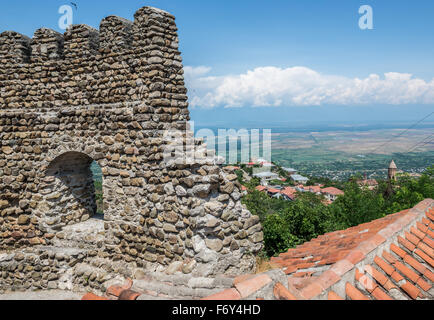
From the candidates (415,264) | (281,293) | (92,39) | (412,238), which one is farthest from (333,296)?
(92,39)

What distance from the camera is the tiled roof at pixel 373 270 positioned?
309cm

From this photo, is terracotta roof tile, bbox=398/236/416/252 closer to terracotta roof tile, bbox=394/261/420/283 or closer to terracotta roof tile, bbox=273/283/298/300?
terracotta roof tile, bbox=394/261/420/283

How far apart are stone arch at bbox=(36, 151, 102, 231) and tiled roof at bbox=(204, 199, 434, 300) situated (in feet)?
14.9

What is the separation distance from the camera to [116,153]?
205 inches

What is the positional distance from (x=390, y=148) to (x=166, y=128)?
102633 mm

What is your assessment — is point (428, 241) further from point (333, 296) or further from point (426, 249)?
point (333, 296)

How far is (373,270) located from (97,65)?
5.81 m

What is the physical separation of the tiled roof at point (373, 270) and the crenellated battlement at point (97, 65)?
3.52 m

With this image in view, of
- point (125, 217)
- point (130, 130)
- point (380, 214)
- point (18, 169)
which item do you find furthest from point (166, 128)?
point (380, 214)

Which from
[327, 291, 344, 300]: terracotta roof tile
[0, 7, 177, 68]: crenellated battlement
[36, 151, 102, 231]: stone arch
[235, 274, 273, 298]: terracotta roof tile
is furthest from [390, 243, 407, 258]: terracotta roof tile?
[36, 151, 102, 231]: stone arch

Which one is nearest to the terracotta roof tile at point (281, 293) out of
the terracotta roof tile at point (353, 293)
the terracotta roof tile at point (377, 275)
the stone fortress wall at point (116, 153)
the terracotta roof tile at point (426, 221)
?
the terracotta roof tile at point (353, 293)

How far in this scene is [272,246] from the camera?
43.9 ft

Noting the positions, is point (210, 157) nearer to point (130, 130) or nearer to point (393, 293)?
point (130, 130)

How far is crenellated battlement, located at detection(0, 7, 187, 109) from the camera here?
15.8 feet
